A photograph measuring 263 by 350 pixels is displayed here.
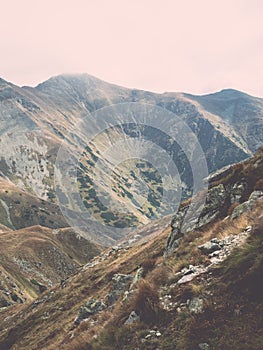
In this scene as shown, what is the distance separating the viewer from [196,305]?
34.1 ft

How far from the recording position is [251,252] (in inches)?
451

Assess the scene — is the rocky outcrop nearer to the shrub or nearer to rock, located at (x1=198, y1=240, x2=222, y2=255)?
rock, located at (x1=198, y1=240, x2=222, y2=255)

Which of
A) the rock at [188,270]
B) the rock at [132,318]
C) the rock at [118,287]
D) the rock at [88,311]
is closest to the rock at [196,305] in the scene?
the rock at [132,318]

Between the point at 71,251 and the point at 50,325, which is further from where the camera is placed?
the point at 71,251

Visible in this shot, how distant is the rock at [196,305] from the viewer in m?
10.1

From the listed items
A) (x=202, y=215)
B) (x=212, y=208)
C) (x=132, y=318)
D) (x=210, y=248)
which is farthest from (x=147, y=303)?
(x=212, y=208)

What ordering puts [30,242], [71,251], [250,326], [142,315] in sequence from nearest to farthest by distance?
[250,326] → [142,315] → [30,242] → [71,251]

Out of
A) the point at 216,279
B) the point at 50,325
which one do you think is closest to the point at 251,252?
the point at 216,279

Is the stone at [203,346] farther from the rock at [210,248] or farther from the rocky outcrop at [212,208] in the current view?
the rocky outcrop at [212,208]

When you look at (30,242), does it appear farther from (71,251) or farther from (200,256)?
(200,256)

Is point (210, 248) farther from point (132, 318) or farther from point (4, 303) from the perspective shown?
point (4, 303)

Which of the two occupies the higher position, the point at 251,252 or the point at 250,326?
the point at 251,252

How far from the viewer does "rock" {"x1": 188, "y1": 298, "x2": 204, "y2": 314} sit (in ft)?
33.2

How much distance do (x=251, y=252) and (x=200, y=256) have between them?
3153 millimetres
